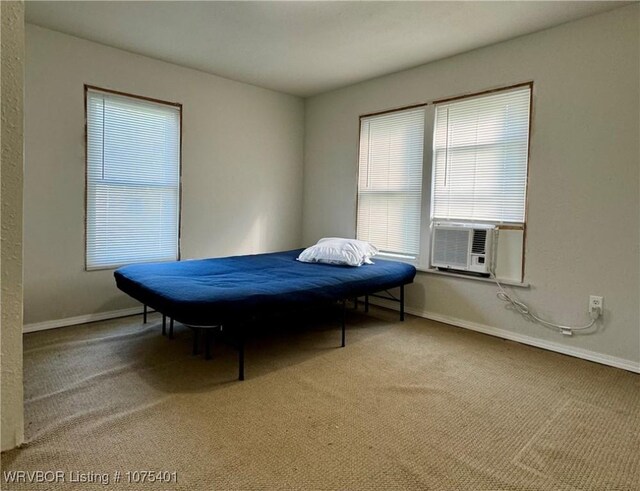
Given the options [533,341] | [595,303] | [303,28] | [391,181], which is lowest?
[533,341]

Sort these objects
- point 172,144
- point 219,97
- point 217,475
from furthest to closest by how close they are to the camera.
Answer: point 219,97
point 172,144
point 217,475

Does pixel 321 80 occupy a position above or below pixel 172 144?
above

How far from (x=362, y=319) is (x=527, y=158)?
1964mm

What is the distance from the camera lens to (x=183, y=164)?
405 centimetres

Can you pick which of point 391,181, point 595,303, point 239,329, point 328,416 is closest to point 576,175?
point 595,303

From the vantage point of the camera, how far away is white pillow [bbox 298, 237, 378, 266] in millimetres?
3658

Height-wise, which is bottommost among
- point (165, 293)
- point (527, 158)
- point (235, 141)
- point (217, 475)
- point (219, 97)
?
point (217, 475)

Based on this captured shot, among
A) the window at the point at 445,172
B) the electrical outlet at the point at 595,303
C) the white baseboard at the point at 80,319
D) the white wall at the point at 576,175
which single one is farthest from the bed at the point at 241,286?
the electrical outlet at the point at 595,303

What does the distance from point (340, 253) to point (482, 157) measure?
4.83 ft

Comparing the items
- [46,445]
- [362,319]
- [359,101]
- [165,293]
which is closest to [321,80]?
[359,101]

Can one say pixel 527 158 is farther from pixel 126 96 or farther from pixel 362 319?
pixel 126 96

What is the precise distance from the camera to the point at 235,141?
4.43m

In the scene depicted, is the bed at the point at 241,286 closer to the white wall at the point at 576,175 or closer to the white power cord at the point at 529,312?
the white power cord at the point at 529,312

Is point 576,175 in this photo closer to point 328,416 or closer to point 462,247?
point 462,247
